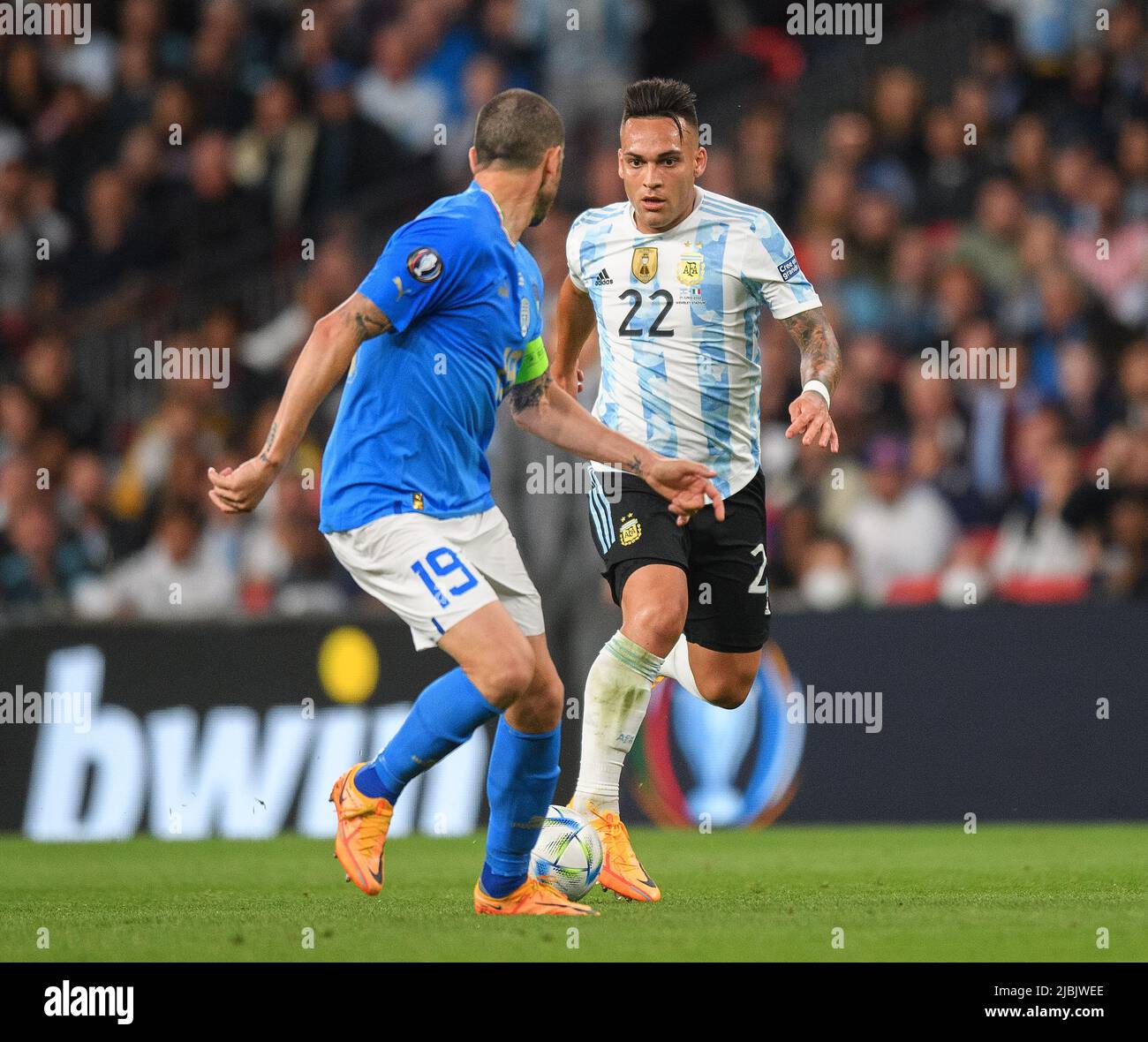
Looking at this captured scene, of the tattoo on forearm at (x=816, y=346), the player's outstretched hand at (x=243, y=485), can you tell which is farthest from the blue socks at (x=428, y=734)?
the tattoo on forearm at (x=816, y=346)

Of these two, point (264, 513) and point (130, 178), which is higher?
point (130, 178)

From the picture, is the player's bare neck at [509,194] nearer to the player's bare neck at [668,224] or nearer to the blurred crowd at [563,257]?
the player's bare neck at [668,224]

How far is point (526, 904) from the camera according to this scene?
Answer: 642 cm

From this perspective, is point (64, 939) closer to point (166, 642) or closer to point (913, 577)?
point (166, 642)

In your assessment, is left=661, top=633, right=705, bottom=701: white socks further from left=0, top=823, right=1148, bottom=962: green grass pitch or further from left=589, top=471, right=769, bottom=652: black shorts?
left=0, top=823, right=1148, bottom=962: green grass pitch

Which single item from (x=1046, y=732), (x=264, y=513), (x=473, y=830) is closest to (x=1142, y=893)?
(x=1046, y=732)

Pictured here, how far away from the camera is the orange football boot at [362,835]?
6074 mm

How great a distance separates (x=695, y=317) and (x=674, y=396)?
1.03ft

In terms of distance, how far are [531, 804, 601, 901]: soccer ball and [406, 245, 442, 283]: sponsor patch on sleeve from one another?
6.47 ft

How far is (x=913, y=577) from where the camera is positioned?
1137 cm

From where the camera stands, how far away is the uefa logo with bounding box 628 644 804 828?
10.4 metres

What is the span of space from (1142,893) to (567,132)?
757 cm

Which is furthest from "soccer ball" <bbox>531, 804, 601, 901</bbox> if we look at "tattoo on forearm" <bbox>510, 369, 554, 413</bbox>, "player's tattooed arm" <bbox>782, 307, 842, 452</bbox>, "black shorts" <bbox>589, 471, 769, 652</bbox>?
"player's tattooed arm" <bbox>782, 307, 842, 452</bbox>
